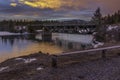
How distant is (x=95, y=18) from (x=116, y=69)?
4785 inches

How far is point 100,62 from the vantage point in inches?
628

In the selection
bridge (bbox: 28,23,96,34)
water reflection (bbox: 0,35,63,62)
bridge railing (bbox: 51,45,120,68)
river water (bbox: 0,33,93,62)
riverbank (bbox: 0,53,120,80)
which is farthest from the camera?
bridge (bbox: 28,23,96,34)

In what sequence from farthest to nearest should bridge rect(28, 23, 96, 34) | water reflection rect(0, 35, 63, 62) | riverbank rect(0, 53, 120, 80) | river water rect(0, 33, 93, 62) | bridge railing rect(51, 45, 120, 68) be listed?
bridge rect(28, 23, 96, 34) < river water rect(0, 33, 93, 62) < water reflection rect(0, 35, 63, 62) < bridge railing rect(51, 45, 120, 68) < riverbank rect(0, 53, 120, 80)

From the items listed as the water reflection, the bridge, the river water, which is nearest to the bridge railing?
the river water

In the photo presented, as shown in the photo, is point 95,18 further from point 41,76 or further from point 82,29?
point 41,76

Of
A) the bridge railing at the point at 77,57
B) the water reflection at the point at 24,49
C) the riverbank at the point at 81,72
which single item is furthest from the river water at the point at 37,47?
the riverbank at the point at 81,72

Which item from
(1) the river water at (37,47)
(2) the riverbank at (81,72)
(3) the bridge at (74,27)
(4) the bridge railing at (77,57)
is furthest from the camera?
(3) the bridge at (74,27)

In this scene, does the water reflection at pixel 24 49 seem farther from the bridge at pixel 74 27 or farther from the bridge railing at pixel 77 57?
the bridge at pixel 74 27

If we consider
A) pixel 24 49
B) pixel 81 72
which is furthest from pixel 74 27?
pixel 81 72

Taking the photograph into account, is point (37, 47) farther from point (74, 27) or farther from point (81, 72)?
point (74, 27)

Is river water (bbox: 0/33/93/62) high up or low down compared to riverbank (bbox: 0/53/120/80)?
down

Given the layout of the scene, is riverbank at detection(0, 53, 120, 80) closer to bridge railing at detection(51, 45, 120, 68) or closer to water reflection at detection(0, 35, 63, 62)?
bridge railing at detection(51, 45, 120, 68)

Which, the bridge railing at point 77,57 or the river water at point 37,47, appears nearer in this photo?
the bridge railing at point 77,57

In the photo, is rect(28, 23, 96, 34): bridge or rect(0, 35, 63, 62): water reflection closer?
rect(0, 35, 63, 62): water reflection
